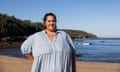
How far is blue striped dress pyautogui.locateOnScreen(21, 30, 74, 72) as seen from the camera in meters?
3.44

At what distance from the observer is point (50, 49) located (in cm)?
346

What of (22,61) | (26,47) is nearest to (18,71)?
(22,61)

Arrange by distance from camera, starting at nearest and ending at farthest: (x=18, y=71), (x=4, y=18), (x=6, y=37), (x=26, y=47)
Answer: (x=26, y=47) → (x=18, y=71) → (x=6, y=37) → (x=4, y=18)

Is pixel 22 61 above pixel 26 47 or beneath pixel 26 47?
beneath

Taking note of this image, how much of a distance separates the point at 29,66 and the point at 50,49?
4.00 m

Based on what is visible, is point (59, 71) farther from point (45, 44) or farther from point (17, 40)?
point (17, 40)

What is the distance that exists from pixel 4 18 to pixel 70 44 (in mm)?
84880

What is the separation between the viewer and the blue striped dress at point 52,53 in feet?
11.3

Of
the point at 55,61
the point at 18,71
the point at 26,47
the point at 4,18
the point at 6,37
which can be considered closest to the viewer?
the point at 55,61

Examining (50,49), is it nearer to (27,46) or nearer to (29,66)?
(27,46)

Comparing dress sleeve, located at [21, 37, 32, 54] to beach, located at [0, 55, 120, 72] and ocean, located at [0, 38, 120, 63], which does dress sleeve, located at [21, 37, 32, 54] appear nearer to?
beach, located at [0, 55, 120, 72]

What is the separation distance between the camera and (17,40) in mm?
84438

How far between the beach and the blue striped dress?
2.87m

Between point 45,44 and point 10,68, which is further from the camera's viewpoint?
point 10,68
